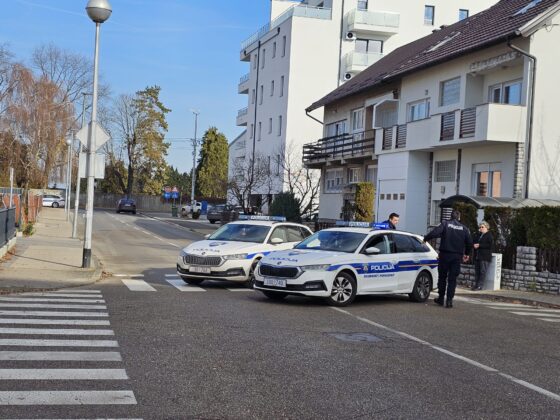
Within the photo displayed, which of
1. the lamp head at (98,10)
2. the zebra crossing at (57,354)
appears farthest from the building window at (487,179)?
the zebra crossing at (57,354)

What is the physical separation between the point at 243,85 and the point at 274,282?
5411 centimetres

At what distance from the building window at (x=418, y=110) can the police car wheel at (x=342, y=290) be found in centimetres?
1792

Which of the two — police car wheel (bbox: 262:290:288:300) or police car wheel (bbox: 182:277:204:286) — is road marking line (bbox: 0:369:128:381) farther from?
police car wheel (bbox: 182:277:204:286)

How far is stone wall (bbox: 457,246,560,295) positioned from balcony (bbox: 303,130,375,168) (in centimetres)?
1656

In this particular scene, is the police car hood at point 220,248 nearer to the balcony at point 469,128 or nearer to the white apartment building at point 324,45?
the balcony at point 469,128

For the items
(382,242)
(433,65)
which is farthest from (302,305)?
(433,65)

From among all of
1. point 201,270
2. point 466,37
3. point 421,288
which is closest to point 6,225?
point 201,270

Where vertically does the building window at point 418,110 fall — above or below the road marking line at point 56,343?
above

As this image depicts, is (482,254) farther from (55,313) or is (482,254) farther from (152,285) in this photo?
(55,313)

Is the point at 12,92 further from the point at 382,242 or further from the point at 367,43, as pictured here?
the point at 382,242

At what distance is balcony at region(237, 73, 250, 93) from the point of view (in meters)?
64.6

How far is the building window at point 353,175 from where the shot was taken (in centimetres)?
3833

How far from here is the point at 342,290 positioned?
13.2 metres

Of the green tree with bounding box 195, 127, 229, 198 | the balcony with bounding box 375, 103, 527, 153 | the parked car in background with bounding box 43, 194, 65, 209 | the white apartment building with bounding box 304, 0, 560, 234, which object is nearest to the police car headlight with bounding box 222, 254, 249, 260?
the white apartment building with bounding box 304, 0, 560, 234
